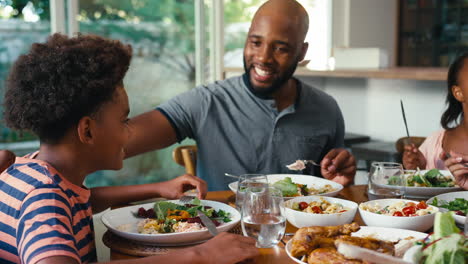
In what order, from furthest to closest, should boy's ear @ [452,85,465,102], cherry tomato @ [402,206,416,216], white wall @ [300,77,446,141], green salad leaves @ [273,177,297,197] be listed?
white wall @ [300,77,446,141] → boy's ear @ [452,85,465,102] → green salad leaves @ [273,177,297,197] → cherry tomato @ [402,206,416,216]

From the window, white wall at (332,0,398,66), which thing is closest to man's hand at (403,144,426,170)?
the window

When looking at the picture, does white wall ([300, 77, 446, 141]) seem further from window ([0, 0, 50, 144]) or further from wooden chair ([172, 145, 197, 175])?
window ([0, 0, 50, 144])

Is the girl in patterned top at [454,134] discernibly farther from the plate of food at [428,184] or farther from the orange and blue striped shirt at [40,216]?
the orange and blue striped shirt at [40,216]

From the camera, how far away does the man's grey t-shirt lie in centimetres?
212

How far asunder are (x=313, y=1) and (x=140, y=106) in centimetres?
223

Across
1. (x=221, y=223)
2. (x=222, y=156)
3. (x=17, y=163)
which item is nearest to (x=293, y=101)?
(x=222, y=156)

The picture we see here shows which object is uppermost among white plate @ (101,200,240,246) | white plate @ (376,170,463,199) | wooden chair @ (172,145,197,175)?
white plate @ (101,200,240,246)

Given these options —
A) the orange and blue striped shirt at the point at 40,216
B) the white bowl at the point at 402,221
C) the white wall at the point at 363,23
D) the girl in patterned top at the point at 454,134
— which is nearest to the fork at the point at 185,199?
the orange and blue striped shirt at the point at 40,216

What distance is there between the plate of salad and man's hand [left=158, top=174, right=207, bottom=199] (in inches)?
31.6

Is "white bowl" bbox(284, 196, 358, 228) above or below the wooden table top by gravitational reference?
above

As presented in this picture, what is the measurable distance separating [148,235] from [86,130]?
0.94ft

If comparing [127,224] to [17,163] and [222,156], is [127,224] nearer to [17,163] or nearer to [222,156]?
[17,163]

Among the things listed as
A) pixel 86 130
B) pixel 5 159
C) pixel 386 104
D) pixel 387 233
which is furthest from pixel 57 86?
pixel 386 104

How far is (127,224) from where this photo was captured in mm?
1352
